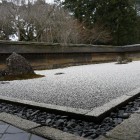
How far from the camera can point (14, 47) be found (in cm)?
825

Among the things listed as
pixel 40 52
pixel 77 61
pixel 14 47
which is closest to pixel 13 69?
pixel 14 47

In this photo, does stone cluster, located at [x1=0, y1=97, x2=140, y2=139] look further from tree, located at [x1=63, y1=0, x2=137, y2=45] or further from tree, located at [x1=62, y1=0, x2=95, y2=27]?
tree, located at [x1=62, y1=0, x2=95, y2=27]

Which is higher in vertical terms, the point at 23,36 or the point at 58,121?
the point at 23,36

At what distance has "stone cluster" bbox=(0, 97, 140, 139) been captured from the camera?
2.15 m

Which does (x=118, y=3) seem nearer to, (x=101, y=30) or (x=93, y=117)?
(x=101, y=30)

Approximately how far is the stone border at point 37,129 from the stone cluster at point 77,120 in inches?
4.8

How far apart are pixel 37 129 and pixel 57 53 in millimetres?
8218

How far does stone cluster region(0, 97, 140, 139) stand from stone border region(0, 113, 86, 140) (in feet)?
0.40

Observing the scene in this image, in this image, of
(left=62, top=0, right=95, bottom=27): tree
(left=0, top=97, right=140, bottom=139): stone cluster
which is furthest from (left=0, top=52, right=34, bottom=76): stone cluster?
(left=62, top=0, right=95, bottom=27): tree

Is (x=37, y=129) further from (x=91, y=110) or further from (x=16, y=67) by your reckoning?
(x=16, y=67)

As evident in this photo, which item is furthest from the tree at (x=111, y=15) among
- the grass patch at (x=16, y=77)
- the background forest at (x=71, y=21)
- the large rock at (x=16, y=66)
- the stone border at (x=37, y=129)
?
the stone border at (x=37, y=129)

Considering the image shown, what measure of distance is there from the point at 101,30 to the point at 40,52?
12.0 metres

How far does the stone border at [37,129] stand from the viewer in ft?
6.45

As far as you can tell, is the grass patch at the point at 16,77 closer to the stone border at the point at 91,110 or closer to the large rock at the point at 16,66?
the large rock at the point at 16,66
